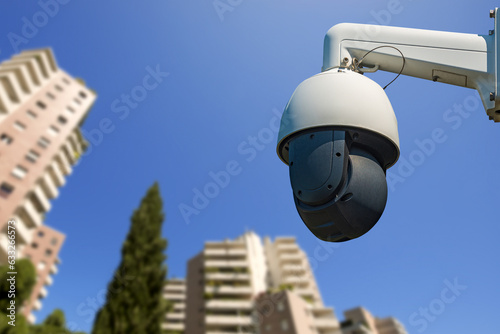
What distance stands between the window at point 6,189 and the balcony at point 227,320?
89.9 feet

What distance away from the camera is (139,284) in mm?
20938

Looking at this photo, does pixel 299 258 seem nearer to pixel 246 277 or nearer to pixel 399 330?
pixel 246 277

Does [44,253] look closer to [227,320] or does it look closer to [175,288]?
[175,288]

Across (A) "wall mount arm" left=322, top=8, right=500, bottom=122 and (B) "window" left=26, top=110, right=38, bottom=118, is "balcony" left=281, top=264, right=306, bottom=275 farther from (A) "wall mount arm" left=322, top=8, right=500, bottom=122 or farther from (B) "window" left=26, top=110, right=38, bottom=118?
(A) "wall mount arm" left=322, top=8, right=500, bottom=122

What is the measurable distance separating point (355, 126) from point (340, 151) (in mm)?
108

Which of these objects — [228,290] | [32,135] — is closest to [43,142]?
[32,135]

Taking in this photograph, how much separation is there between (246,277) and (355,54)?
5185 centimetres

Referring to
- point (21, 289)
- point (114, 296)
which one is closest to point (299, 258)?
point (114, 296)

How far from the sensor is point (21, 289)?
54.8 feet

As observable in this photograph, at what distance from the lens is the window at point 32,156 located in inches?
1318

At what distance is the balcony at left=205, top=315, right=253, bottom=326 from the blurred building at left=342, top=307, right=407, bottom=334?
18.0 meters

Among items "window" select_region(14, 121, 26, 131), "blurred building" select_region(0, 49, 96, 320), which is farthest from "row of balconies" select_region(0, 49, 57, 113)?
"window" select_region(14, 121, 26, 131)

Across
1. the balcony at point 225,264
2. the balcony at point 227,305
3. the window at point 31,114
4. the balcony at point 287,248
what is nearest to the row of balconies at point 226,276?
the balcony at point 225,264

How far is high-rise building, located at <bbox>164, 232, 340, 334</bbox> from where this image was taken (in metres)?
46.3
